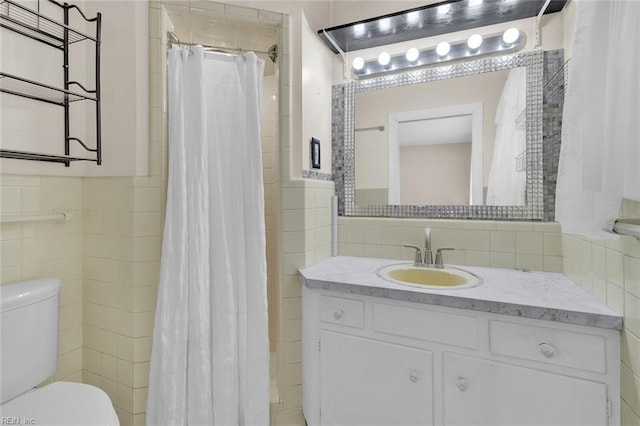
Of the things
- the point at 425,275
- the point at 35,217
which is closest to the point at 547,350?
the point at 425,275

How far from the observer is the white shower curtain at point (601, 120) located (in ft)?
2.21

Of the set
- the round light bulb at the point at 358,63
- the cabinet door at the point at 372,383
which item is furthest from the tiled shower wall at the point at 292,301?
the round light bulb at the point at 358,63

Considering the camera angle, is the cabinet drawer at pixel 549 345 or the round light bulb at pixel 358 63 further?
the round light bulb at pixel 358 63

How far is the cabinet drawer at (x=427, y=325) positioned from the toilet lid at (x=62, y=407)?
3.39ft

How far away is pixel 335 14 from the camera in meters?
1.84

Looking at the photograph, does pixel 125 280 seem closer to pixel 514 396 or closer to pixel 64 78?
pixel 64 78

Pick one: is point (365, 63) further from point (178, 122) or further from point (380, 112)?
point (178, 122)

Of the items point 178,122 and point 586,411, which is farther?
point 178,122

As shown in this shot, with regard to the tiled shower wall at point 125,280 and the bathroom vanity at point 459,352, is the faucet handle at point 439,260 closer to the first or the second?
the bathroom vanity at point 459,352

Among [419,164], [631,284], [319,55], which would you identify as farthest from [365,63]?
[631,284]

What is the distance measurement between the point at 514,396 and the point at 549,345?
219 mm

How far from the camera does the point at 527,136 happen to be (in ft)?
4.85

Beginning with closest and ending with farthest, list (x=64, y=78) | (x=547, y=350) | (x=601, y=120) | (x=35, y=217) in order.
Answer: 1. (x=601, y=120)
2. (x=547, y=350)
3. (x=35, y=217)
4. (x=64, y=78)

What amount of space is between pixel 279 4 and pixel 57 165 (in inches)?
50.9
